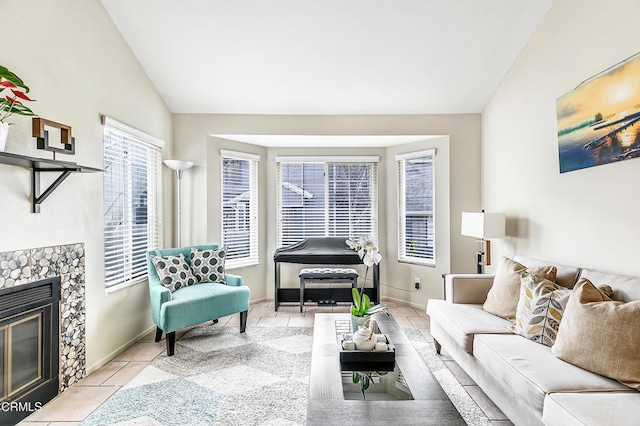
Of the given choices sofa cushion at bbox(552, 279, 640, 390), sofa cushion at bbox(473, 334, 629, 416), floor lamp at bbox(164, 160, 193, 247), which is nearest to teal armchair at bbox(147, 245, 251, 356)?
floor lamp at bbox(164, 160, 193, 247)

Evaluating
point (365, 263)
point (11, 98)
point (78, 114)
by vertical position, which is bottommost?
point (365, 263)

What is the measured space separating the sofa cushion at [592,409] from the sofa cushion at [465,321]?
2.67 feet

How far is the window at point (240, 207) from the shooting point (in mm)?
4844

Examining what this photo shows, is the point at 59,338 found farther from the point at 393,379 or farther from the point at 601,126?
the point at 601,126

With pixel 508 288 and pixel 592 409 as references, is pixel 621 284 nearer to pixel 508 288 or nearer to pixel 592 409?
pixel 508 288

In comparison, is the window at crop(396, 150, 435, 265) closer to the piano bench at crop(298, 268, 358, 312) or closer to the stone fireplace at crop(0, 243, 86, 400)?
the piano bench at crop(298, 268, 358, 312)

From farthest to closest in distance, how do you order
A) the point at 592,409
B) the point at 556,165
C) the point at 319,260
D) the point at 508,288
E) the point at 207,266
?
the point at 319,260
the point at 207,266
the point at 556,165
the point at 508,288
the point at 592,409

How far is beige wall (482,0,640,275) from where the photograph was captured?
233 cm

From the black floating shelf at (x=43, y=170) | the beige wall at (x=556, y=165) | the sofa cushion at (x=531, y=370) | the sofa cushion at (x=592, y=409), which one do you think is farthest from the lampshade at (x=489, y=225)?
the black floating shelf at (x=43, y=170)

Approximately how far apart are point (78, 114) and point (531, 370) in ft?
11.6

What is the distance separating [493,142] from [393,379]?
3229mm

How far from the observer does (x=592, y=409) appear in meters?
1.49

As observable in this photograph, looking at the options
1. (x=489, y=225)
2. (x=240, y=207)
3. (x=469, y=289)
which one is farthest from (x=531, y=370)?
(x=240, y=207)

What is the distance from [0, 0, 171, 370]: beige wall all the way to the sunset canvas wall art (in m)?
3.83
